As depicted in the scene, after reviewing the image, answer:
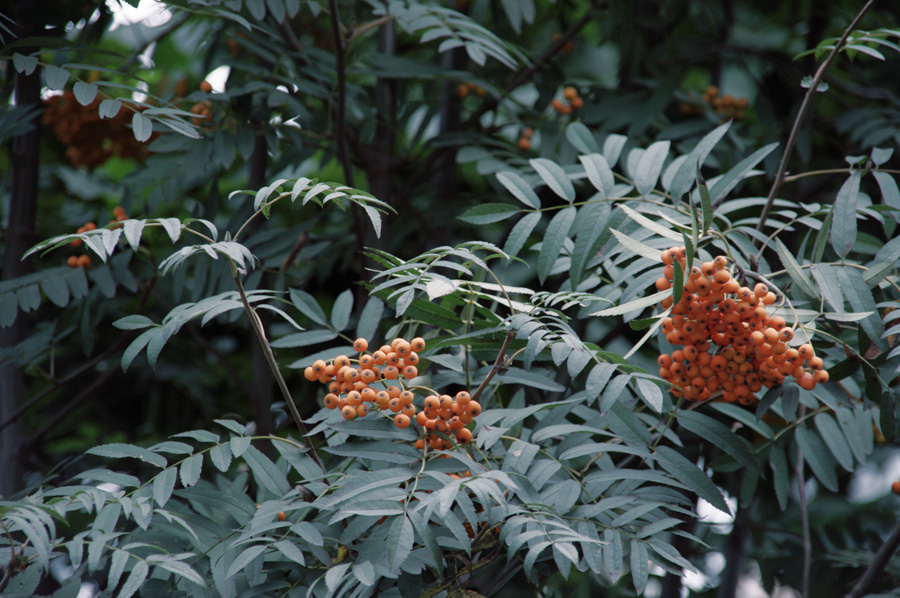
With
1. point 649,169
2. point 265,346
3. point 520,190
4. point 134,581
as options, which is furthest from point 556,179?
point 134,581

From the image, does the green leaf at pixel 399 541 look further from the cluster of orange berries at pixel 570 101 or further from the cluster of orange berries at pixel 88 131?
the cluster of orange berries at pixel 88 131

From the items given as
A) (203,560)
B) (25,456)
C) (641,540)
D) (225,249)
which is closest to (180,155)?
(25,456)

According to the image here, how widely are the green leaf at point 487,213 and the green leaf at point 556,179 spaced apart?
9cm

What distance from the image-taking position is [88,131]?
7.04ft

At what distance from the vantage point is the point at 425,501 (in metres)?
0.90

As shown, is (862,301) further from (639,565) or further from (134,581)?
(134,581)

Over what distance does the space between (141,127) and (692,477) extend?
1110mm

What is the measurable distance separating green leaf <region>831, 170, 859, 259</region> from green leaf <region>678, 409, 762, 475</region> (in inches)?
13.8

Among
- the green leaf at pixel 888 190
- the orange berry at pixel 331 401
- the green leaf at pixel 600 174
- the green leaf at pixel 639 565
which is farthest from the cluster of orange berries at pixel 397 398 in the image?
the green leaf at pixel 888 190

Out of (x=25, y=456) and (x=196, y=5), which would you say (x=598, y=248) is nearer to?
(x=196, y=5)

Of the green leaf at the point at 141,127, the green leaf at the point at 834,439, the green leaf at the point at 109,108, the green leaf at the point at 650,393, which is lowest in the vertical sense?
the green leaf at the point at 834,439

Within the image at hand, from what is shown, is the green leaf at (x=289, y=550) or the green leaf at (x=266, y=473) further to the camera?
the green leaf at (x=266, y=473)

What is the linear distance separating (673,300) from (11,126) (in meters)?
1.45

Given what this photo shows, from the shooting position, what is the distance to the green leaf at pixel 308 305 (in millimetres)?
1316
